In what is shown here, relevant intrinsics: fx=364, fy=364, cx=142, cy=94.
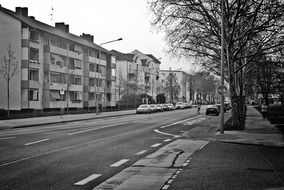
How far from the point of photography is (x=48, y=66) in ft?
167

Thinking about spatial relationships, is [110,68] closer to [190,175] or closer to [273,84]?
[273,84]

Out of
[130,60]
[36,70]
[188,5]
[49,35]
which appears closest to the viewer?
[188,5]

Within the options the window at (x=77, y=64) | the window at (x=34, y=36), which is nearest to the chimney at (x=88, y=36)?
the window at (x=77, y=64)

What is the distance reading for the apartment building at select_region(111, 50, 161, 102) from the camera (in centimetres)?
9388

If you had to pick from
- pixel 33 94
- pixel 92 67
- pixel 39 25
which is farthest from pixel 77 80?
pixel 33 94

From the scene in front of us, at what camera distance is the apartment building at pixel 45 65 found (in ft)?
145

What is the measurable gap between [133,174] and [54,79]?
46.5 metres

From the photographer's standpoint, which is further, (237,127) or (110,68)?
(110,68)

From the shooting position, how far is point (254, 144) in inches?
623

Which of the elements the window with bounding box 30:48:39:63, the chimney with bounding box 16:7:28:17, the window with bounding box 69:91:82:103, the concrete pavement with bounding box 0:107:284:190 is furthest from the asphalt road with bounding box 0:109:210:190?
the window with bounding box 69:91:82:103

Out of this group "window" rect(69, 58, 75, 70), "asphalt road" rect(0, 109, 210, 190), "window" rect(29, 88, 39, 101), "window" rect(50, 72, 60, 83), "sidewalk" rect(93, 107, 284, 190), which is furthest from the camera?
"window" rect(69, 58, 75, 70)

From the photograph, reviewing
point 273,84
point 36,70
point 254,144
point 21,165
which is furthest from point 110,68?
point 21,165

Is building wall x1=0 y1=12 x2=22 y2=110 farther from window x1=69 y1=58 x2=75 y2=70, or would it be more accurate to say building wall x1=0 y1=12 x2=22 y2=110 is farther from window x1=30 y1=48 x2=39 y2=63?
window x1=69 y1=58 x2=75 y2=70

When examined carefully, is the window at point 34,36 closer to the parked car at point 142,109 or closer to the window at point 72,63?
the window at point 72,63
